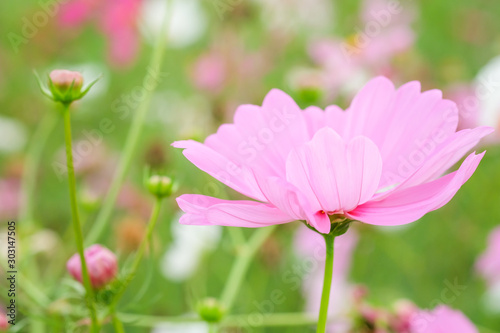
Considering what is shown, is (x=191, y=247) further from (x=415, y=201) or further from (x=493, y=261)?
(x=415, y=201)

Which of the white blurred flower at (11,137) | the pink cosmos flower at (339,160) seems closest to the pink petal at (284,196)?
the pink cosmos flower at (339,160)

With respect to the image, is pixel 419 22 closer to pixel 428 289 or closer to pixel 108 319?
pixel 428 289

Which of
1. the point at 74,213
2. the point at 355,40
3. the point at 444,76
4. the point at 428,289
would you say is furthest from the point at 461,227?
the point at 74,213

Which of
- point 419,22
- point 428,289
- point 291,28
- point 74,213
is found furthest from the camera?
point 419,22

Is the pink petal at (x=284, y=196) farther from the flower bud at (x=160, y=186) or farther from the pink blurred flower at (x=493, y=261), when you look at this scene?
the pink blurred flower at (x=493, y=261)

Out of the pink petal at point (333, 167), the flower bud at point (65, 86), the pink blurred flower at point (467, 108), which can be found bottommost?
the pink petal at point (333, 167)

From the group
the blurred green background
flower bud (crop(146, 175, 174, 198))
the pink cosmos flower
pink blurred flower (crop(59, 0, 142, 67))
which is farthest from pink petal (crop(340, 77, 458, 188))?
pink blurred flower (crop(59, 0, 142, 67))

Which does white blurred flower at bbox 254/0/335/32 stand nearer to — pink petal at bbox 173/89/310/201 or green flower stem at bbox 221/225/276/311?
green flower stem at bbox 221/225/276/311

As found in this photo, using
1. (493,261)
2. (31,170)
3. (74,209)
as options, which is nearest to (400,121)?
(74,209)
